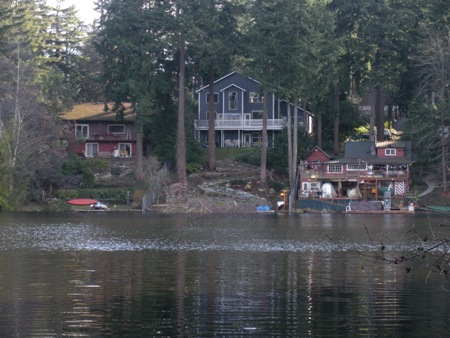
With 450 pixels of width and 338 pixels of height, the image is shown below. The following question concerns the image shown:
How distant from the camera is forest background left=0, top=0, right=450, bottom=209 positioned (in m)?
64.4

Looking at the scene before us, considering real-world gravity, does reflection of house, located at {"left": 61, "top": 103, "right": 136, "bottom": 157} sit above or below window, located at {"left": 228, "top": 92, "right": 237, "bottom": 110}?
below

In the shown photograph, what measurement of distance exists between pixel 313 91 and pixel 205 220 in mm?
18155

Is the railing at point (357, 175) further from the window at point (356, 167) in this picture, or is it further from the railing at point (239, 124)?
the railing at point (239, 124)

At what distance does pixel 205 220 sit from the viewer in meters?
55.8

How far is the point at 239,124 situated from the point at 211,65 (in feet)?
40.3

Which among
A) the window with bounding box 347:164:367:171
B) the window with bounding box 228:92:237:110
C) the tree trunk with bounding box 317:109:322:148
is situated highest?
the window with bounding box 228:92:237:110

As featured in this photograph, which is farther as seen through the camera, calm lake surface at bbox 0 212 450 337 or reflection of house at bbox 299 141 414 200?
reflection of house at bbox 299 141 414 200

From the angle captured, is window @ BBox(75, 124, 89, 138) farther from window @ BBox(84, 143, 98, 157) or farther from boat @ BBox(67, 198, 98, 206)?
boat @ BBox(67, 198, 98, 206)

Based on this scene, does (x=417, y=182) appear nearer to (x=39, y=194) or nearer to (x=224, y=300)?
(x=39, y=194)

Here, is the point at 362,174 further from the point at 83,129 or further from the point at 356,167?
the point at 83,129

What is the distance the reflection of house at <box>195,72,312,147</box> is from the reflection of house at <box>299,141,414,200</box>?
13885 mm

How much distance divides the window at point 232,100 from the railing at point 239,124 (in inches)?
90.0

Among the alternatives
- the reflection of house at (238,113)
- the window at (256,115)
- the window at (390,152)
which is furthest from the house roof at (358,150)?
the window at (256,115)

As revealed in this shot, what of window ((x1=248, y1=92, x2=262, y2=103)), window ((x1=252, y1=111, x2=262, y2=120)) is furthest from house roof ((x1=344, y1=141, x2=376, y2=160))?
window ((x1=248, y1=92, x2=262, y2=103))
